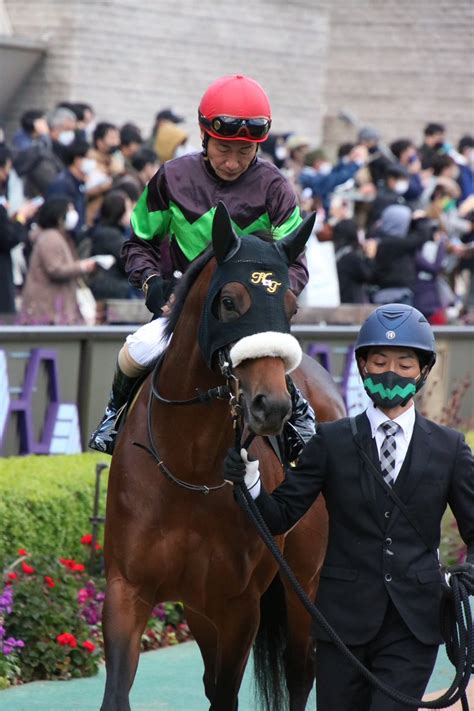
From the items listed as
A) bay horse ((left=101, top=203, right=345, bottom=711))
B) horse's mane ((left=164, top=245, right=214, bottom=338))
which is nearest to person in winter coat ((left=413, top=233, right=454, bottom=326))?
bay horse ((left=101, top=203, right=345, bottom=711))

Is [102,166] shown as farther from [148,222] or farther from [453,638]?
[453,638]

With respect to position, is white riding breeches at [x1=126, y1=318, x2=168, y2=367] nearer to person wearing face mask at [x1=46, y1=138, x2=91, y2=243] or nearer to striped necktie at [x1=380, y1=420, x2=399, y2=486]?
striped necktie at [x1=380, y1=420, x2=399, y2=486]

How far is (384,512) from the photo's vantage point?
442 cm

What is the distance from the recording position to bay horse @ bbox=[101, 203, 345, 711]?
471 centimetres

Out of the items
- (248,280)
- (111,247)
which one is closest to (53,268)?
(111,247)

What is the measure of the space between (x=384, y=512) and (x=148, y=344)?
1329mm

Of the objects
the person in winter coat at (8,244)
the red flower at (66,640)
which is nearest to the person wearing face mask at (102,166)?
the person in winter coat at (8,244)

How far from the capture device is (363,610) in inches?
173

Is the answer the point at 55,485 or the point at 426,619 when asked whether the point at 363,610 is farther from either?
the point at 55,485

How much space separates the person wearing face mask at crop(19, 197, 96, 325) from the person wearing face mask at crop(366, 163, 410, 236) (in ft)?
16.2

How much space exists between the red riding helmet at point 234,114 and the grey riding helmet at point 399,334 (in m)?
1.23

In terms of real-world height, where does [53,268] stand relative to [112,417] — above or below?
above

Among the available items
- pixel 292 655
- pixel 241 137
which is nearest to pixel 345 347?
pixel 292 655

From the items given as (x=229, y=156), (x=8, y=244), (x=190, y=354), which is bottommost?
(x=190, y=354)
